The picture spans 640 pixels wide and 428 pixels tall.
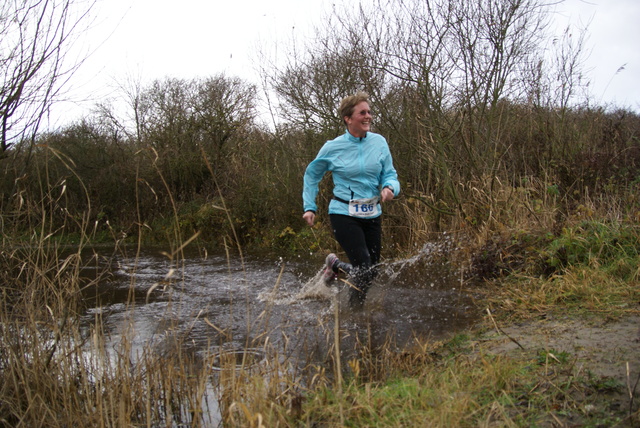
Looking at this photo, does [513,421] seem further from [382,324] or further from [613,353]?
[382,324]

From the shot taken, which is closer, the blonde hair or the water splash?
the blonde hair

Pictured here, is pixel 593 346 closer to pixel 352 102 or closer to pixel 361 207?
pixel 361 207

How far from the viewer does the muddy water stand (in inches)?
158

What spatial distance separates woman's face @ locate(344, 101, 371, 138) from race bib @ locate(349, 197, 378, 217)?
602 mm

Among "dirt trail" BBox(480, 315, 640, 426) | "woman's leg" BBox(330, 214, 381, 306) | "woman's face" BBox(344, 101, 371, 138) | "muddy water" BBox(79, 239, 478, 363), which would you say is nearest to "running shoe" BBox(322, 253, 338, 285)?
"muddy water" BBox(79, 239, 478, 363)

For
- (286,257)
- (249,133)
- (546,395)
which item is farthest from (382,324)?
(249,133)

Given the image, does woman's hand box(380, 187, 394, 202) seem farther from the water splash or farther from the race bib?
the water splash

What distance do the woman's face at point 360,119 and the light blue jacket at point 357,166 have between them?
0.28 feet

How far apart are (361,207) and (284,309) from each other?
4.59 feet

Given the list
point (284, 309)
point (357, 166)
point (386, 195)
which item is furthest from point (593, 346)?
point (284, 309)

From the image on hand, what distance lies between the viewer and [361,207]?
5.04 meters

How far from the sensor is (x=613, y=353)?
3143 mm

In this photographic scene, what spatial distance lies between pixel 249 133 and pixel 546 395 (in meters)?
17.6

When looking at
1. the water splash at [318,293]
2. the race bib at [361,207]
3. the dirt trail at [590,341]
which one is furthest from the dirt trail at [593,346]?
the water splash at [318,293]
